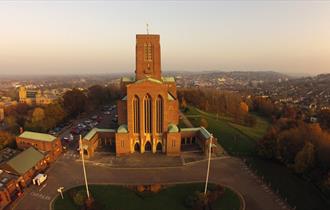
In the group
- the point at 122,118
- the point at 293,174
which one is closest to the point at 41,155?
the point at 122,118

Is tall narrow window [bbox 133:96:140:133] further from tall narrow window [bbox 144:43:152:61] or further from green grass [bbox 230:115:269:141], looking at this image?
green grass [bbox 230:115:269:141]

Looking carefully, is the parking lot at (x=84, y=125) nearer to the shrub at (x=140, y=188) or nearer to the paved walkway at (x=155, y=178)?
the paved walkway at (x=155, y=178)

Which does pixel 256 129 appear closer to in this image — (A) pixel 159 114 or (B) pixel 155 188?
(A) pixel 159 114

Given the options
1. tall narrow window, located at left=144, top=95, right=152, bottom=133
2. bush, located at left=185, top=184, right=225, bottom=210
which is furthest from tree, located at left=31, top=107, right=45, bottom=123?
bush, located at left=185, top=184, right=225, bottom=210

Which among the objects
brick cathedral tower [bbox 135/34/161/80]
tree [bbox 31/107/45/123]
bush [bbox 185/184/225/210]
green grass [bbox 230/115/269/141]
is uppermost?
brick cathedral tower [bbox 135/34/161/80]

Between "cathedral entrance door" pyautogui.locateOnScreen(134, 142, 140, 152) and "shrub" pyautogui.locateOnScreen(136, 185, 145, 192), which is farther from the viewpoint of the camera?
"cathedral entrance door" pyautogui.locateOnScreen(134, 142, 140, 152)

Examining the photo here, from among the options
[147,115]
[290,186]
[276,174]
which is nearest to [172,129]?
[147,115]

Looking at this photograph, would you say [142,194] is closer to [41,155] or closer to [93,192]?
[93,192]
